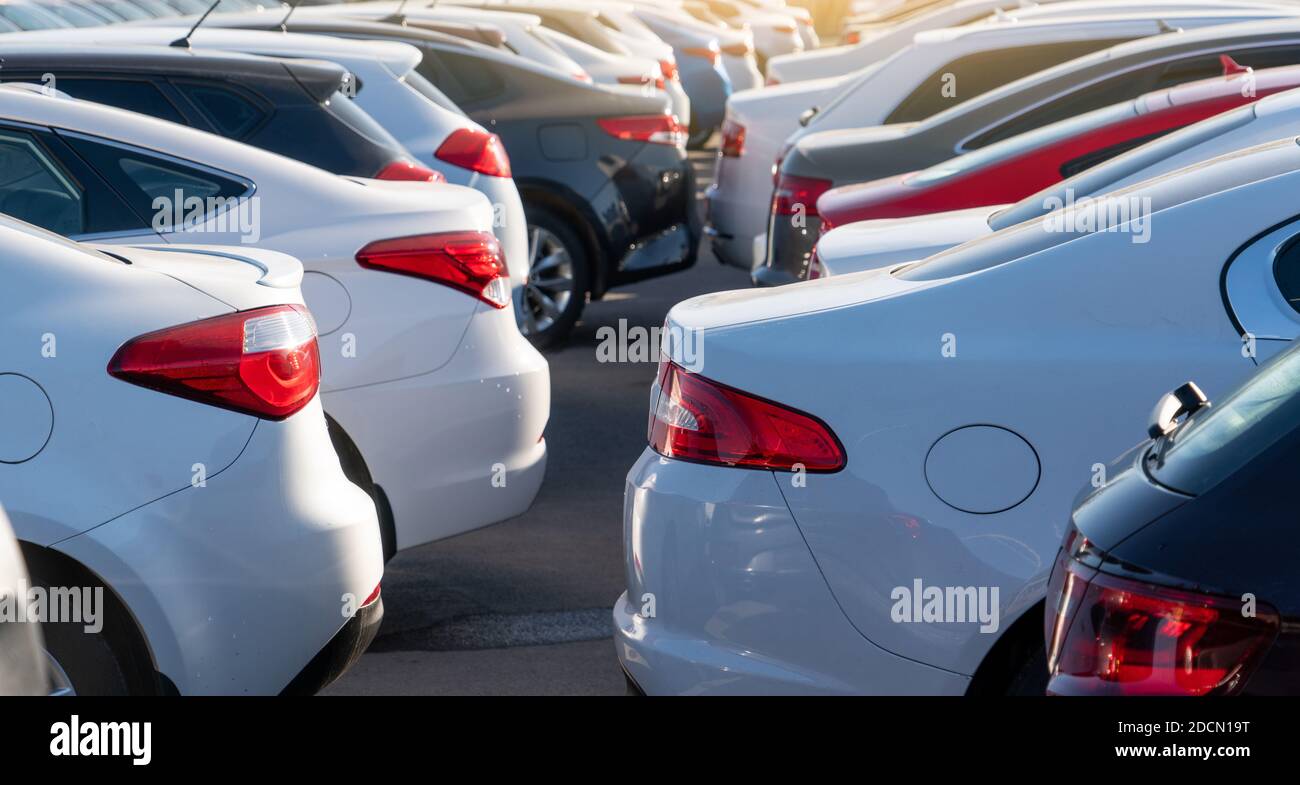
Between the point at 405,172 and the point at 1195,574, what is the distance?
4658 mm

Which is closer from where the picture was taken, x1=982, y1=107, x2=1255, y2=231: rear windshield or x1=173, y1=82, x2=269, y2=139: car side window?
x1=982, y1=107, x2=1255, y2=231: rear windshield

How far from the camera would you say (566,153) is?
31.5 feet

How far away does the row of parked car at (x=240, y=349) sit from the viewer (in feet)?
11.0

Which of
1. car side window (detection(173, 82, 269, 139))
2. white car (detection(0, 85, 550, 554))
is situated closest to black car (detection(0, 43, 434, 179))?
car side window (detection(173, 82, 269, 139))

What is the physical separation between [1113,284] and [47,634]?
221cm

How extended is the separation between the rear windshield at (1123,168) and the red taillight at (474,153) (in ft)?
9.84

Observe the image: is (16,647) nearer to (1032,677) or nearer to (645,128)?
(1032,677)

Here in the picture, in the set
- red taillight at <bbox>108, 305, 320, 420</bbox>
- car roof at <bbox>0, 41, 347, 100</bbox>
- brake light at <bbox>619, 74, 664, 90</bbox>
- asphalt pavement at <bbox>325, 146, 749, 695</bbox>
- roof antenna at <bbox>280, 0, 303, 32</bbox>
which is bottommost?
asphalt pavement at <bbox>325, 146, 749, 695</bbox>

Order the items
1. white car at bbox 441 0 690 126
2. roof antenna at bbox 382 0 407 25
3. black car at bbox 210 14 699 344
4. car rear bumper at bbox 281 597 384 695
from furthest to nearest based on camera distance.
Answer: white car at bbox 441 0 690 126 → roof antenna at bbox 382 0 407 25 → black car at bbox 210 14 699 344 → car rear bumper at bbox 281 597 384 695

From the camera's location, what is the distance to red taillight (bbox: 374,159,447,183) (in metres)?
6.13

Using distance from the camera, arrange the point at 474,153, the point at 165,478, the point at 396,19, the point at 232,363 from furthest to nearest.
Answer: the point at 396,19, the point at 474,153, the point at 232,363, the point at 165,478

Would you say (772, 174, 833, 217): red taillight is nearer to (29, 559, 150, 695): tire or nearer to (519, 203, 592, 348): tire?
(519, 203, 592, 348): tire

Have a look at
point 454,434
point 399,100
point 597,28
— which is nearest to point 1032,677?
point 454,434

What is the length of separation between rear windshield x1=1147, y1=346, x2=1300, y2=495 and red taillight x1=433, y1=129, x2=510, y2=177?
5521 mm
